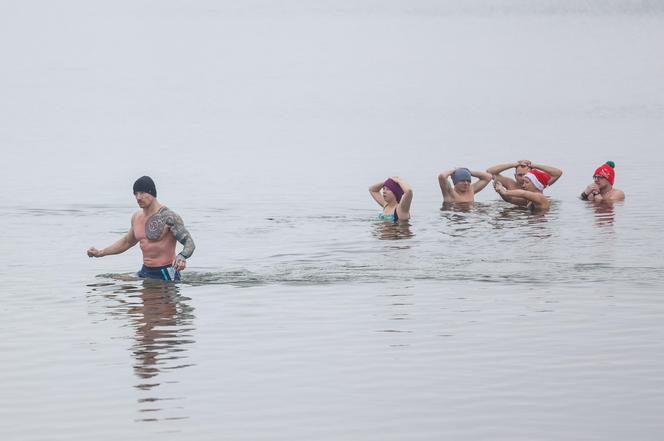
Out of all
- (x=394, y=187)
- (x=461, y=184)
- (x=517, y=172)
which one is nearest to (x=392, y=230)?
(x=394, y=187)

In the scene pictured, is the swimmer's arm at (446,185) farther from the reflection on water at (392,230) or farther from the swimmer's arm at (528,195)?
the reflection on water at (392,230)

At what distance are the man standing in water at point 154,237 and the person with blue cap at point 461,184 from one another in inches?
418

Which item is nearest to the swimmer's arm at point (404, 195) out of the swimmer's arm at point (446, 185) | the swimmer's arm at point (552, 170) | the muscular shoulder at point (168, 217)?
the swimmer's arm at point (446, 185)

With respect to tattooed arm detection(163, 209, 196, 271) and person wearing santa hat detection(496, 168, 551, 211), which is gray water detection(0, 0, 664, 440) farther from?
tattooed arm detection(163, 209, 196, 271)

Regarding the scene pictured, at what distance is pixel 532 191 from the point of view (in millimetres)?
29969

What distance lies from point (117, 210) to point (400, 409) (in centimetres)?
1963

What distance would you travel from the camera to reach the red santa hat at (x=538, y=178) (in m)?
29.8

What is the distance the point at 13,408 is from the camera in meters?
13.7

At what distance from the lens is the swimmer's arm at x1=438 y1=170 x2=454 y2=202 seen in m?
29.3

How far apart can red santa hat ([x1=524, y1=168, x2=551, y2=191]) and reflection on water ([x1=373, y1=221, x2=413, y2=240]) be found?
349cm

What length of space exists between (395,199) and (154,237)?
346 inches

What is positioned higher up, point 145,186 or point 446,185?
point 145,186

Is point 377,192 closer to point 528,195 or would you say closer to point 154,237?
point 528,195

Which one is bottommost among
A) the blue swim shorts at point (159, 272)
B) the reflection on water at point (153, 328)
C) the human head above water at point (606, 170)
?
the reflection on water at point (153, 328)
